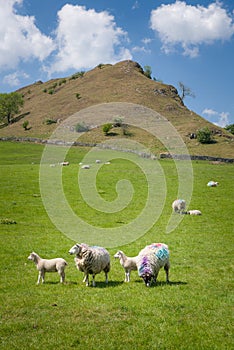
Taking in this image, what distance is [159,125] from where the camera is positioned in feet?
330

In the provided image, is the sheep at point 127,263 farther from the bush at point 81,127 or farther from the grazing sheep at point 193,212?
the bush at point 81,127

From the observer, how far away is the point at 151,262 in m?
13.2

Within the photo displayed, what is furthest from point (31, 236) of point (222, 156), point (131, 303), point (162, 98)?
point (162, 98)

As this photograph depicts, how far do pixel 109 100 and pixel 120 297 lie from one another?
119 m

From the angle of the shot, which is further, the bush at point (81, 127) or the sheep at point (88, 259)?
the bush at point (81, 127)

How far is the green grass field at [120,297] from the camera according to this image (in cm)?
923

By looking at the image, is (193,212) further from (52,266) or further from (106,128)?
(106,128)

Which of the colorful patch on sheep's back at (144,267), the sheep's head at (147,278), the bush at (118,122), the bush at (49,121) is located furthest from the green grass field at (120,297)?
the bush at (49,121)

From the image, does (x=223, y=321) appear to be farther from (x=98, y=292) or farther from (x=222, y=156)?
(x=222, y=156)

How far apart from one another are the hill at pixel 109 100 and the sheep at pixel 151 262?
64.3 m

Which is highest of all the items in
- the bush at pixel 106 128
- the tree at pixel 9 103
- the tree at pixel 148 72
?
the tree at pixel 148 72

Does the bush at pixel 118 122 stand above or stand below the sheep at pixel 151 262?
above

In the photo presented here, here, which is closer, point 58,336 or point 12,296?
point 58,336

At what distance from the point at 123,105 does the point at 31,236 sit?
103 meters
